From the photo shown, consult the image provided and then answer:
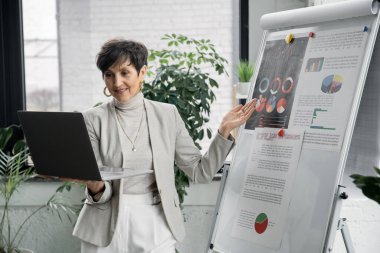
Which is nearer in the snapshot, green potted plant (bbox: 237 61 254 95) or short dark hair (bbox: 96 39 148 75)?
short dark hair (bbox: 96 39 148 75)

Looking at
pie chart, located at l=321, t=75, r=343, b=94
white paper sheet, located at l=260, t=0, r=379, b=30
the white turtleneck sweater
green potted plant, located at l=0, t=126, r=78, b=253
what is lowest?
green potted plant, located at l=0, t=126, r=78, b=253

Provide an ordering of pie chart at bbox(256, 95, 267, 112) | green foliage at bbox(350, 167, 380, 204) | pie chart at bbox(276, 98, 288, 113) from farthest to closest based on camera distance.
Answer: pie chart at bbox(256, 95, 267, 112), pie chart at bbox(276, 98, 288, 113), green foliage at bbox(350, 167, 380, 204)

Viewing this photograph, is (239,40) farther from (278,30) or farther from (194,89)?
(278,30)

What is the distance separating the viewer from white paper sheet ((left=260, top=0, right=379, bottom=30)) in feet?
6.59

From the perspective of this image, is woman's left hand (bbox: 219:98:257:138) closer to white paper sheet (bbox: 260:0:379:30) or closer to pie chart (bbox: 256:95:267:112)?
pie chart (bbox: 256:95:267:112)

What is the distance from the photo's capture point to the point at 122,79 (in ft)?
7.29

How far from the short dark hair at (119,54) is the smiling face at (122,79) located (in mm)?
15

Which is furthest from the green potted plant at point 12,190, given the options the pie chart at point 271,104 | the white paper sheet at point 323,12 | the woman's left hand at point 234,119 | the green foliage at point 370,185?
the green foliage at point 370,185

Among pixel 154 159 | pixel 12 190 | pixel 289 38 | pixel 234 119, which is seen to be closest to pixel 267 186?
pixel 234 119

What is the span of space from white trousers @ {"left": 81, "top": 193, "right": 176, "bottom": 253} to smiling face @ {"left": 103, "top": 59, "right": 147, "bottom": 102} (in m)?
0.39

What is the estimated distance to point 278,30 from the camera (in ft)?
8.05

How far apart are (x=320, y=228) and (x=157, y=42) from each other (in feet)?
6.65

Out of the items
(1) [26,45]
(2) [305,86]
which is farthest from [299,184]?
(1) [26,45]

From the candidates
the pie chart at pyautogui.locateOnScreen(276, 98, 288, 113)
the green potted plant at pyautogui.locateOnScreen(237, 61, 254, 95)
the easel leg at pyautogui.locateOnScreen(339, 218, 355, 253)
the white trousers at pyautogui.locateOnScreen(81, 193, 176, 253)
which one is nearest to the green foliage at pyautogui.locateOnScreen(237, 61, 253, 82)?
the green potted plant at pyautogui.locateOnScreen(237, 61, 254, 95)
